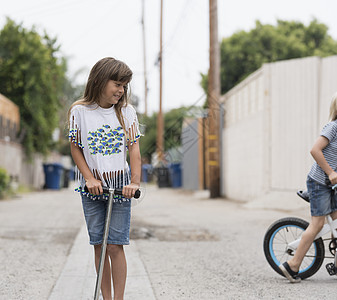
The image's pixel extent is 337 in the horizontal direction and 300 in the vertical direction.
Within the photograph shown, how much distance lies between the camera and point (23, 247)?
6.44 metres

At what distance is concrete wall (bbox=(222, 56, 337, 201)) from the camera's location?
10398 mm

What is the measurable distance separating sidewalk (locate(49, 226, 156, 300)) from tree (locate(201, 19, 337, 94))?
71.7ft

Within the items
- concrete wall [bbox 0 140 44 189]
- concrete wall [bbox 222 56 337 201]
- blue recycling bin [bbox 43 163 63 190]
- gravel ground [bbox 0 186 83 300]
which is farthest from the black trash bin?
gravel ground [bbox 0 186 83 300]

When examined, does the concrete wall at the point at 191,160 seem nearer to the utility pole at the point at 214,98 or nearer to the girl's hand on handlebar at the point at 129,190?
the utility pole at the point at 214,98

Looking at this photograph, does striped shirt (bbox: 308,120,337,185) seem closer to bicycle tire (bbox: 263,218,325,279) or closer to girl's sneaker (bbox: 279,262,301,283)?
bicycle tire (bbox: 263,218,325,279)

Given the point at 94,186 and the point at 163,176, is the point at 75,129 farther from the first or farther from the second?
the point at 163,176

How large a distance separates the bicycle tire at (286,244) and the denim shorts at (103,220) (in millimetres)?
1800

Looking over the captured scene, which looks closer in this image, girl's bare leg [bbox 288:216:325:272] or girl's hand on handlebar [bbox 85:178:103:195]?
girl's hand on handlebar [bbox 85:178:103:195]

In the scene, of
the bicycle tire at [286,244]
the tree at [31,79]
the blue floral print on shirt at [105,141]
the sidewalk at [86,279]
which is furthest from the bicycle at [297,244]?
the tree at [31,79]

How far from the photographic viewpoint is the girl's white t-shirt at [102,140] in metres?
3.25

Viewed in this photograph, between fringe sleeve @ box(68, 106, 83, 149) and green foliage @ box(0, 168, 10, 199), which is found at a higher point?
fringe sleeve @ box(68, 106, 83, 149)

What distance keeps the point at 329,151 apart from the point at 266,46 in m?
26.0

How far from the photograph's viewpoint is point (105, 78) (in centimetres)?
322

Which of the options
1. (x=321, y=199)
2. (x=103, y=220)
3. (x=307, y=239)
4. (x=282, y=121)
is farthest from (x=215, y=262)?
(x=282, y=121)
